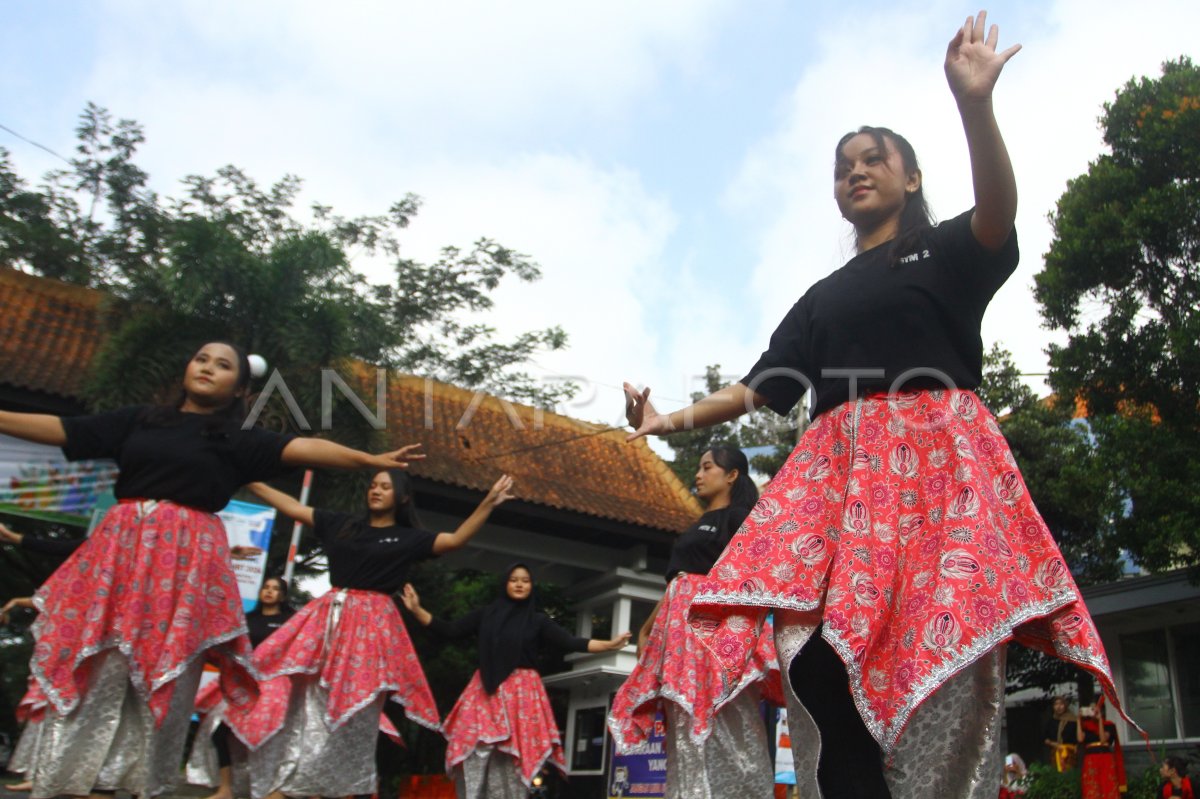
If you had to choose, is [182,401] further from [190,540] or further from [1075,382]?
[1075,382]

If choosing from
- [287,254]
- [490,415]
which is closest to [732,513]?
[287,254]

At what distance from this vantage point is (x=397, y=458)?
12.7 feet

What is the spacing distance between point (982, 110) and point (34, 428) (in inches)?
121

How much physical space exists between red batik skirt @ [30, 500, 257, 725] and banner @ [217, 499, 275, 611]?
20.1 feet

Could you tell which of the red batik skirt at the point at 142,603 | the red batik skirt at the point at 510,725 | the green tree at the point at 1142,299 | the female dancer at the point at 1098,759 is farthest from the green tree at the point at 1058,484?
the red batik skirt at the point at 142,603

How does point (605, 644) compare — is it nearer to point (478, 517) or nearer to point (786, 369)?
point (478, 517)

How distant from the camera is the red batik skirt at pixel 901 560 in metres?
2.13

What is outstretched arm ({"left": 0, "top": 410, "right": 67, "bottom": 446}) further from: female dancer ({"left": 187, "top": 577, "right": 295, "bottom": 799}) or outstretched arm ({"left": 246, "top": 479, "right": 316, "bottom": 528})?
female dancer ({"left": 187, "top": 577, "right": 295, "bottom": 799})

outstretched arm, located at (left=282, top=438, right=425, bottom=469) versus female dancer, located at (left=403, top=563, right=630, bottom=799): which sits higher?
outstretched arm, located at (left=282, top=438, right=425, bottom=469)

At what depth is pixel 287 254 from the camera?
37.2 ft

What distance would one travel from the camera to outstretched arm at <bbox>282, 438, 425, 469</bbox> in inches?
145

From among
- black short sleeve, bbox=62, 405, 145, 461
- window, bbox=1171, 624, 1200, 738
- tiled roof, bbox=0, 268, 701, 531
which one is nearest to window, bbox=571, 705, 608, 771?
tiled roof, bbox=0, 268, 701, 531

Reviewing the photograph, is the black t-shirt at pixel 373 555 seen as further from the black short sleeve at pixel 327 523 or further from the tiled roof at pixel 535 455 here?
the tiled roof at pixel 535 455

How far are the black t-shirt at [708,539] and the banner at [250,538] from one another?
5.31m
